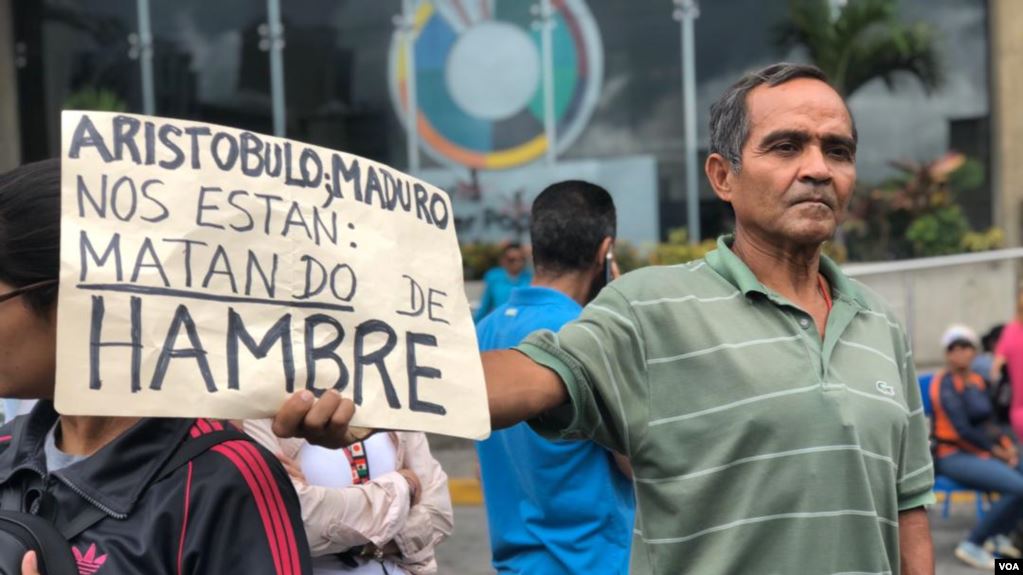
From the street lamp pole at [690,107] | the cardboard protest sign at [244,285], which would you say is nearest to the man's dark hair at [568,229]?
the cardboard protest sign at [244,285]

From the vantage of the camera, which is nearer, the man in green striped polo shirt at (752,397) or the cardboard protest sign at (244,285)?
the cardboard protest sign at (244,285)

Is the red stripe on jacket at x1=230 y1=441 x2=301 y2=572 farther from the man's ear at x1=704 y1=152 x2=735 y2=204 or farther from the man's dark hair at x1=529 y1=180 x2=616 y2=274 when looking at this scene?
the man's dark hair at x1=529 y1=180 x2=616 y2=274

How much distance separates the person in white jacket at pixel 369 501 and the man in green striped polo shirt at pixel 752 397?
1.07 m

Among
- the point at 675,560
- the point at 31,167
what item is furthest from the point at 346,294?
the point at 675,560

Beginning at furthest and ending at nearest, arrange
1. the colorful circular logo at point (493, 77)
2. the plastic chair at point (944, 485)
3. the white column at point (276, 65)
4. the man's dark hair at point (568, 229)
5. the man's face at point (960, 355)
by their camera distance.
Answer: the white column at point (276, 65)
the colorful circular logo at point (493, 77)
the plastic chair at point (944, 485)
the man's face at point (960, 355)
the man's dark hair at point (568, 229)

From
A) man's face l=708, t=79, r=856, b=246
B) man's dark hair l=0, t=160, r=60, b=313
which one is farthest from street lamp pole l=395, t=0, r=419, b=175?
man's dark hair l=0, t=160, r=60, b=313

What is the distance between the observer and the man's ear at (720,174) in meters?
2.47

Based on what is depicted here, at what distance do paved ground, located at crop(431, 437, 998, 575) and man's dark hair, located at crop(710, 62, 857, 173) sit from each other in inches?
208

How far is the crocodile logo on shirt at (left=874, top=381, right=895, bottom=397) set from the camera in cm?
232

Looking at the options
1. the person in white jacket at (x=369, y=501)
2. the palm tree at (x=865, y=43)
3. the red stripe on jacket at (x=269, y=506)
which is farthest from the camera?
the palm tree at (x=865, y=43)

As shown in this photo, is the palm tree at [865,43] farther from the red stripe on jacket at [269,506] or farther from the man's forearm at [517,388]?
the red stripe on jacket at [269,506]

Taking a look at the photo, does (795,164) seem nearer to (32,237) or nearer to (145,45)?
(32,237)

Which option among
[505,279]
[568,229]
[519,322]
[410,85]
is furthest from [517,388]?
[410,85]

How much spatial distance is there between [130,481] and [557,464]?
5.51 ft
